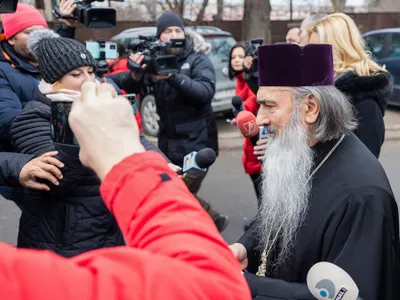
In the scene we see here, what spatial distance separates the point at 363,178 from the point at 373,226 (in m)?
0.17

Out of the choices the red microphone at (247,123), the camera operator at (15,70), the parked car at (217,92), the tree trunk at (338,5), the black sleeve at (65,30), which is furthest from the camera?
the tree trunk at (338,5)

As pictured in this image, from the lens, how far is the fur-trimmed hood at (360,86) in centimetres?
270

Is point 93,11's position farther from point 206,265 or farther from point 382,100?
point 206,265

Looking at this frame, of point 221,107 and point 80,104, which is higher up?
point 80,104

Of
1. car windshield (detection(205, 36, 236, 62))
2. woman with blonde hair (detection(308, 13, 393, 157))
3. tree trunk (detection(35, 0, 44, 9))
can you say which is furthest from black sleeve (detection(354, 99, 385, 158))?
tree trunk (detection(35, 0, 44, 9))

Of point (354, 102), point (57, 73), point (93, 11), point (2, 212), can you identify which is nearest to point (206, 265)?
point (57, 73)

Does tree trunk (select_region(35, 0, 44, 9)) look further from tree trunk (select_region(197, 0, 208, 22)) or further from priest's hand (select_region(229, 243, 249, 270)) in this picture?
priest's hand (select_region(229, 243, 249, 270))

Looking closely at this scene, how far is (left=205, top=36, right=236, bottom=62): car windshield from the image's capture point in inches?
329

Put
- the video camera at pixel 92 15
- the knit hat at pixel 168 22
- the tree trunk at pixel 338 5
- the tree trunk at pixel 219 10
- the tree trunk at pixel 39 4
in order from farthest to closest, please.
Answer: the tree trunk at pixel 338 5 < the tree trunk at pixel 219 10 < the tree trunk at pixel 39 4 < the knit hat at pixel 168 22 < the video camera at pixel 92 15

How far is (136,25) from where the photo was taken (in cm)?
1477

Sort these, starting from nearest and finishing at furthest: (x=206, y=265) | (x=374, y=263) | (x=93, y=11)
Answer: (x=206, y=265) < (x=374, y=263) < (x=93, y=11)

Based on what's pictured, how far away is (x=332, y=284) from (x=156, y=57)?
2.64 m

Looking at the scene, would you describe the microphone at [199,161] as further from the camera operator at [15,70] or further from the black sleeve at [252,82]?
→ the black sleeve at [252,82]

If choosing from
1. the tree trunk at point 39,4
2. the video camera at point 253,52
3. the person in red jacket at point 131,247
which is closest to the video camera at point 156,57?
the video camera at point 253,52
